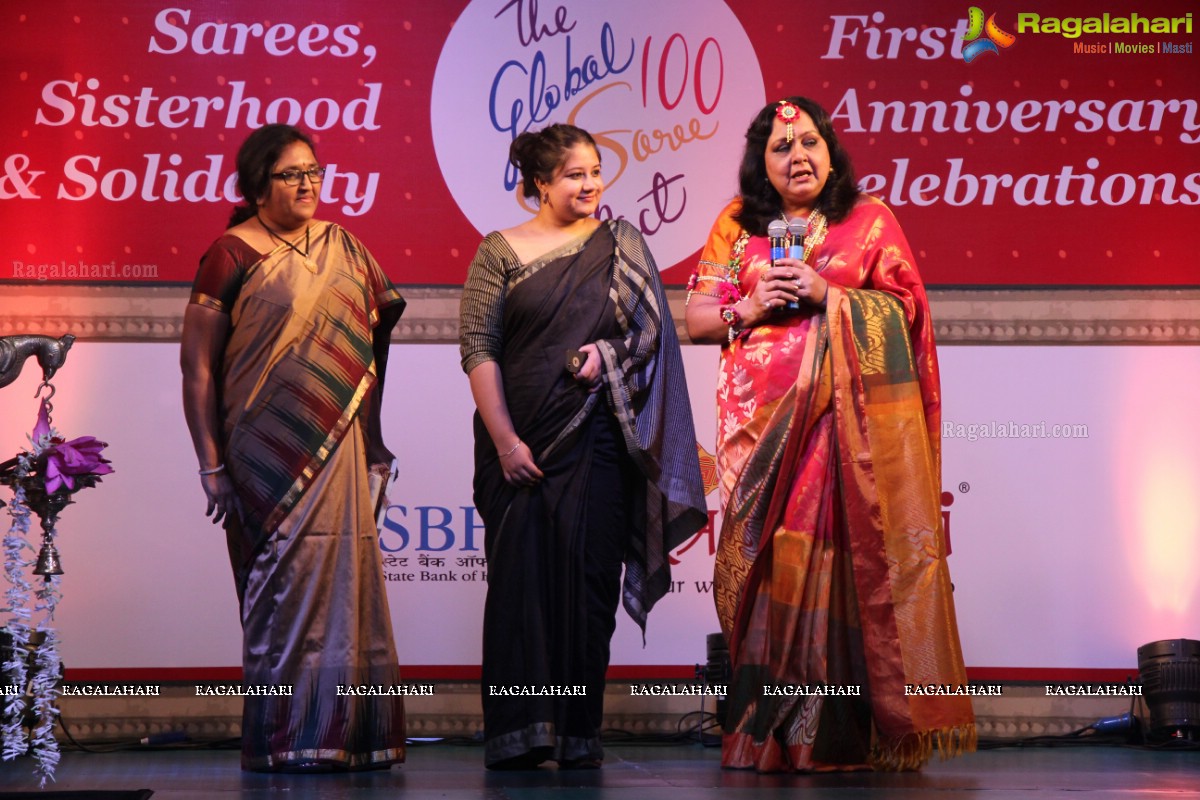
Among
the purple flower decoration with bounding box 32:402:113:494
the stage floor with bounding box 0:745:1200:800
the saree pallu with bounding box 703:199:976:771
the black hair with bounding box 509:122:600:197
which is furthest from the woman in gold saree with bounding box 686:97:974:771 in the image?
the purple flower decoration with bounding box 32:402:113:494

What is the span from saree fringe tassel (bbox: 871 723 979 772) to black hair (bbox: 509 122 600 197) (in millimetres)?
1671

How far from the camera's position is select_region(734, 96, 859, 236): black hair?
158 inches

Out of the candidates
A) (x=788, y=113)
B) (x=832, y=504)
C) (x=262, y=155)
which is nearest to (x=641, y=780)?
(x=832, y=504)

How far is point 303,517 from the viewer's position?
389 centimetres

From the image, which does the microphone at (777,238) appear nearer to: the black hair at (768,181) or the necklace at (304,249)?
the black hair at (768,181)

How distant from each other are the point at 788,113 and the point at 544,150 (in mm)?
646

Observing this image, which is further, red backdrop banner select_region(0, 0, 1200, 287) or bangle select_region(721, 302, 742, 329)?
red backdrop banner select_region(0, 0, 1200, 287)

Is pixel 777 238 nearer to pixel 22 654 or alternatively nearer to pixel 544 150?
pixel 544 150

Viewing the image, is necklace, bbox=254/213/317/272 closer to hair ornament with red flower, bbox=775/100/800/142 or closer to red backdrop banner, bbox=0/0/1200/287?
red backdrop banner, bbox=0/0/1200/287

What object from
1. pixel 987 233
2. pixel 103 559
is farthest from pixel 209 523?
pixel 987 233

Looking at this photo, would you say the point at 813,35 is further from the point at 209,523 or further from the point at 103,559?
the point at 103,559

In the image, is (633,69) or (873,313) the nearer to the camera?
(873,313)

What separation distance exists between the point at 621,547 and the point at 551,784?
2.30 feet

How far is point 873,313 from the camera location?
12.6ft
